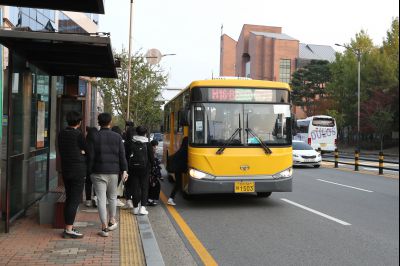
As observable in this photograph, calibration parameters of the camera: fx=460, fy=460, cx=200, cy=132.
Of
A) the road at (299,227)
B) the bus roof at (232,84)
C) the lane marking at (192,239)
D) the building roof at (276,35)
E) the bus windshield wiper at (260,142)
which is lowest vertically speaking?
the lane marking at (192,239)

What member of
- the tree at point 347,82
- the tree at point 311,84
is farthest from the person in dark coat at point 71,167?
the tree at point 311,84

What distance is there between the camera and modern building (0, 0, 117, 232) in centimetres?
607

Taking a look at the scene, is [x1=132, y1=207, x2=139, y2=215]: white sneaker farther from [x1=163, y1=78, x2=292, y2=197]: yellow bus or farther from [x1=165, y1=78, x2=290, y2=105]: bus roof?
[x1=165, y1=78, x2=290, y2=105]: bus roof

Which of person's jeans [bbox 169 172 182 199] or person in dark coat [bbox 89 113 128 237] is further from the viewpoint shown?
person's jeans [bbox 169 172 182 199]

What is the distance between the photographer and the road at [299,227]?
19.7ft

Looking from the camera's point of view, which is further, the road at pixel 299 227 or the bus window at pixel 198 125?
the bus window at pixel 198 125

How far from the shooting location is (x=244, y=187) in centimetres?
964

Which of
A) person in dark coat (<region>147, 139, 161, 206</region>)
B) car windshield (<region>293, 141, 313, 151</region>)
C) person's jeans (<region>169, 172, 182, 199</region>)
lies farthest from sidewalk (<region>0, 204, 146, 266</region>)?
car windshield (<region>293, 141, 313, 151</region>)

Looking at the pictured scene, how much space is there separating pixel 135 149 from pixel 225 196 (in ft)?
12.6

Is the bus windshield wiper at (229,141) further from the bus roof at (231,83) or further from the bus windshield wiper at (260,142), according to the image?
the bus roof at (231,83)

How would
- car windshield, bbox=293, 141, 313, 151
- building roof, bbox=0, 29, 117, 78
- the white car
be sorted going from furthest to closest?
1. car windshield, bbox=293, 141, 313, 151
2. the white car
3. building roof, bbox=0, 29, 117, 78

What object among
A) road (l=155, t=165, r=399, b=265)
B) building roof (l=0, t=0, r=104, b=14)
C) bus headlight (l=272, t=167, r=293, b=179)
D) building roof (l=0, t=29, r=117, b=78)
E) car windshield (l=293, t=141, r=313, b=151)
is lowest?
road (l=155, t=165, r=399, b=265)

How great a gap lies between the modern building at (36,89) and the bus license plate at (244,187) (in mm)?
3545

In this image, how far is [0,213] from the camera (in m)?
7.43
